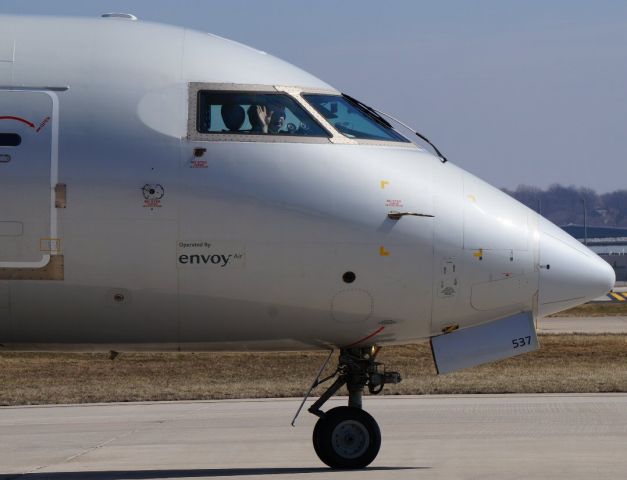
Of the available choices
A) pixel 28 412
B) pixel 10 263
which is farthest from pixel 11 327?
pixel 28 412

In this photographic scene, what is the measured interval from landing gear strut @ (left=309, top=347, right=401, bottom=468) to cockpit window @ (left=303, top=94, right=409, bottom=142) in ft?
7.05

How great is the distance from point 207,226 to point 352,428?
2.63 m

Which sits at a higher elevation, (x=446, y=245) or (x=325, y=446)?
(x=446, y=245)

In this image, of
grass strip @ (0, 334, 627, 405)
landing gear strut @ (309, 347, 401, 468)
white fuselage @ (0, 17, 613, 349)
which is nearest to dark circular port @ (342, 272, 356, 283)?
white fuselage @ (0, 17, 613, 349)

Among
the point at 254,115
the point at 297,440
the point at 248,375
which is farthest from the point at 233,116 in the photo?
the point at 248,375

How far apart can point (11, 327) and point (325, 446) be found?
3.30m

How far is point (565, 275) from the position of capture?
507 inches

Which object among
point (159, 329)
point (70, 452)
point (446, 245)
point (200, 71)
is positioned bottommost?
point (70, 452)

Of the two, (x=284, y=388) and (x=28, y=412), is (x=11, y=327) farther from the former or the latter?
(x=284, y=388)

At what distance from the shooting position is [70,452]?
54.3 ft

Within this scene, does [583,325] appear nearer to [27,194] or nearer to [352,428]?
[352,428]

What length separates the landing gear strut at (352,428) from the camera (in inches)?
535

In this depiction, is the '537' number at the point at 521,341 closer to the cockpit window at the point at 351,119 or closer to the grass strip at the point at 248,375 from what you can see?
the cockpit window at the point at 351,119

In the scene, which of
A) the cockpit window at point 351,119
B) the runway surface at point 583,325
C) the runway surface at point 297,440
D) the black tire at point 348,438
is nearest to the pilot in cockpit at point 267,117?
the cockpit window at point 351,119
